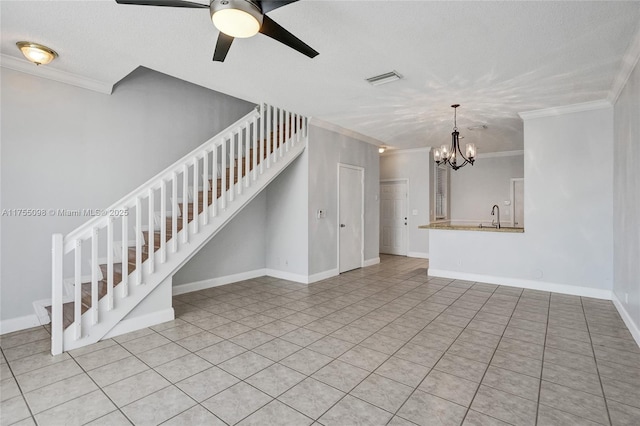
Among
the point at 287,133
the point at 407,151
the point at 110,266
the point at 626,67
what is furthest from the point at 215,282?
the point at 626,67

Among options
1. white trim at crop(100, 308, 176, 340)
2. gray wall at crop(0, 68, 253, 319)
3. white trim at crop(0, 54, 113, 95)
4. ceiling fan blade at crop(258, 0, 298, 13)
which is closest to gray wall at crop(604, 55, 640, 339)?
ceiling fan blade at crop(258, 0, 298, 13)

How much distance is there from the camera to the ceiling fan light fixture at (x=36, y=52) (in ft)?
9.75

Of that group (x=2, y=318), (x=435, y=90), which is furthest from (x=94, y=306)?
(x=435, y=90)

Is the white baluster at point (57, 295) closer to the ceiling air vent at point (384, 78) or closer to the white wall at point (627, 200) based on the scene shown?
the ceiling air vent at point (384, 78)

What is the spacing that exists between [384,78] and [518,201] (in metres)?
6.34

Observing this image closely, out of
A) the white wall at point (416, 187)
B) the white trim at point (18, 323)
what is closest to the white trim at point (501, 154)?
the white wall at point (416, 187)

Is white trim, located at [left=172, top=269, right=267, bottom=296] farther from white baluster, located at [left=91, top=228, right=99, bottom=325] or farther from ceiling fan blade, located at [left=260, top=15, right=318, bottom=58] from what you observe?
ceiling fan blade, located at [left=260, top=15, right=318, bottom=58]

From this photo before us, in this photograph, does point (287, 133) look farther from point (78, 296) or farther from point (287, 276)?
point (78, 296)

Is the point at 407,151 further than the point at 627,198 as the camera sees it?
Yes

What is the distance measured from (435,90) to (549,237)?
2.89 metres

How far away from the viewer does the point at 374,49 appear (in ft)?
10.2

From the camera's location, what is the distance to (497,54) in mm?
3158

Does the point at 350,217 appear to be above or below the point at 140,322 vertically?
above

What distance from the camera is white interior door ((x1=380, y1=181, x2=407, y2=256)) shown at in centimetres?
843
